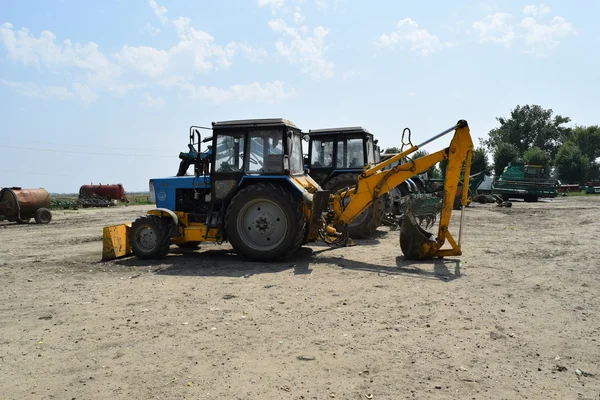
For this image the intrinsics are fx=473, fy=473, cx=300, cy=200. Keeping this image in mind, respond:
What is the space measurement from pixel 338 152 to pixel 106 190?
3016cm

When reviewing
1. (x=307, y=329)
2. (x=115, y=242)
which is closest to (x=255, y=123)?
(x=115, y=242)

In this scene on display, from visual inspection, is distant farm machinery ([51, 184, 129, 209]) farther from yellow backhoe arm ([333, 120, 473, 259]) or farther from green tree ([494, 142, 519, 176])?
green tree ([494, 142, 519, 176])

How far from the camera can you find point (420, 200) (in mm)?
13125

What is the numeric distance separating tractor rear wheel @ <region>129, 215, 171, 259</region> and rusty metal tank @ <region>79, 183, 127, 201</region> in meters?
30.7

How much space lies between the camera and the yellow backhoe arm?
817 cm

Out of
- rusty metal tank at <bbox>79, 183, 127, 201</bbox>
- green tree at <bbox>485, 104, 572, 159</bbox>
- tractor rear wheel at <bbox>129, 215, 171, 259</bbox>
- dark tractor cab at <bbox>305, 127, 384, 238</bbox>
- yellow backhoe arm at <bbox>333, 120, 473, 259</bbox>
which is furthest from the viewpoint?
green tree at <bbox>485, 104, 572, 159</bbox>

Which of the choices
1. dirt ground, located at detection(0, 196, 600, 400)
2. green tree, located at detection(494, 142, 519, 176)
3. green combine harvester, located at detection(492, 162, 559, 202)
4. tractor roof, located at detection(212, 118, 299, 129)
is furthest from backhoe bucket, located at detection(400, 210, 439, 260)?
green tree, located at detection(494, 142, 519, 176)

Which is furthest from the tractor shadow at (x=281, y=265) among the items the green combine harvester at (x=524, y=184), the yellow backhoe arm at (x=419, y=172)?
the green combine harvester at (x=524, y=184)

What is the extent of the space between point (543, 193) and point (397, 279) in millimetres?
28188

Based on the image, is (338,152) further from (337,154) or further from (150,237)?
(150,237)

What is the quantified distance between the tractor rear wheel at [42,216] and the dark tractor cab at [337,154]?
1306cm

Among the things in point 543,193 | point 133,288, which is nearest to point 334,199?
point 133,288

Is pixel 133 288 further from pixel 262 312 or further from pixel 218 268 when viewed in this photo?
pixel 262 312

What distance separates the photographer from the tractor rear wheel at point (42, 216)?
1975cm
